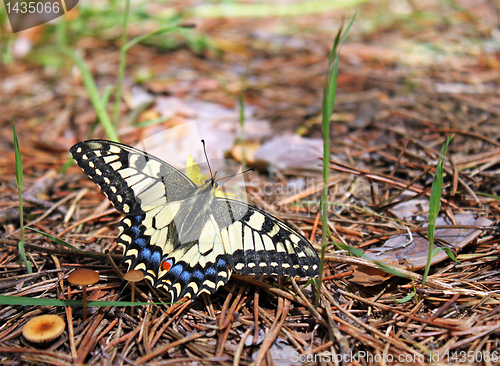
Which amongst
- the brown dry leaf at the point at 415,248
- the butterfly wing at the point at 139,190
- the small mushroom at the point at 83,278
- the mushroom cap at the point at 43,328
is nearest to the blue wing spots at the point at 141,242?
the butterfly wing at the point at 139,190

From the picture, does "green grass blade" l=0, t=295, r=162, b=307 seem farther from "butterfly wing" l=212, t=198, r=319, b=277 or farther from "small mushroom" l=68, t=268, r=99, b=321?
"butterfly wing" l=212, t=198, r=319, b=277

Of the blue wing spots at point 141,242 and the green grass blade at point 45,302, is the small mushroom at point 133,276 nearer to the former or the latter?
the green grass blade at point 45,302

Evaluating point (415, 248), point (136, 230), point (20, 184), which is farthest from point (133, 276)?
point (415, 248)

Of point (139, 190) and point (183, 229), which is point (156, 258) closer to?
point (183, 229)

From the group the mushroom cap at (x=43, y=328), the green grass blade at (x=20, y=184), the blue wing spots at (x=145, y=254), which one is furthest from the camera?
the blue wing spots at (x=145, y=254)

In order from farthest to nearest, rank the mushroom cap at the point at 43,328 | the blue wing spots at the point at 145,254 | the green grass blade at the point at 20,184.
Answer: the blue wing spots at the point at 145,254, the green grass blade at the point at 20,184, the mushroom cap at the point at 43,328

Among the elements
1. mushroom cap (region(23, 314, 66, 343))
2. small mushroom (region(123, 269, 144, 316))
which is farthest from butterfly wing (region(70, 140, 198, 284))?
mushroom cap (region(23, 314, 66, 343))
